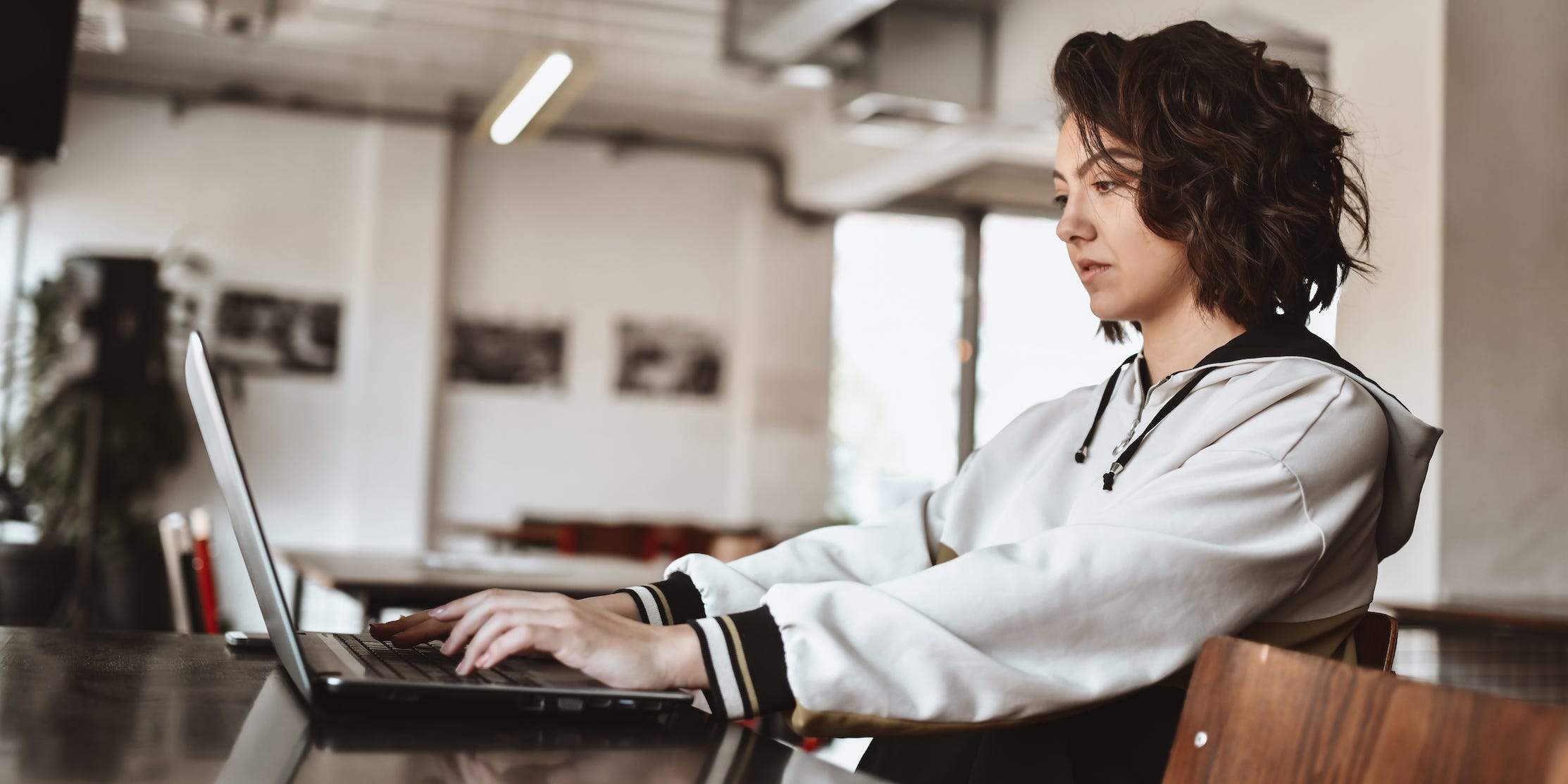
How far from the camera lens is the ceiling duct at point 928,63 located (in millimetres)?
5883

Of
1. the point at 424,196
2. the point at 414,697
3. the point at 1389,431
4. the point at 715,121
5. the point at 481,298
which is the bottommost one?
the point at 414,697

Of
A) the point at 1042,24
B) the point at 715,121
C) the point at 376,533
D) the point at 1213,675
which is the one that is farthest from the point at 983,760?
the point at 715,121

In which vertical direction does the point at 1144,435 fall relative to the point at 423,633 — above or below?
above

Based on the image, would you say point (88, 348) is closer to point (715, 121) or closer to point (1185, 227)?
point (715, 121)

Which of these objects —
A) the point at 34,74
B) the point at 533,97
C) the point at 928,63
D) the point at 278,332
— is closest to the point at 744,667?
the point at 34,74

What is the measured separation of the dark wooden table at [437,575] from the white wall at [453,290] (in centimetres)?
410

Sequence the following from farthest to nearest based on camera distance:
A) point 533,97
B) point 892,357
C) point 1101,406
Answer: point 892,357, point 533,97, point 1101,406

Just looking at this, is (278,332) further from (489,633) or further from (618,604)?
(489,633)

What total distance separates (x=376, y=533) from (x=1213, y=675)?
24.2 feet

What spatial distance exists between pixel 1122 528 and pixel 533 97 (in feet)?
16.5

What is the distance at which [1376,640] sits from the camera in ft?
3.85

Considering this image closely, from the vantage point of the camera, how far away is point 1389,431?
1.17 meters

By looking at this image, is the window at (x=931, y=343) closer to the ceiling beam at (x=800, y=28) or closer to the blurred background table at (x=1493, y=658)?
the ceiling beam at (x=800, y=28)

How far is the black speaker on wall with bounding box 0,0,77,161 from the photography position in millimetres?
3217
